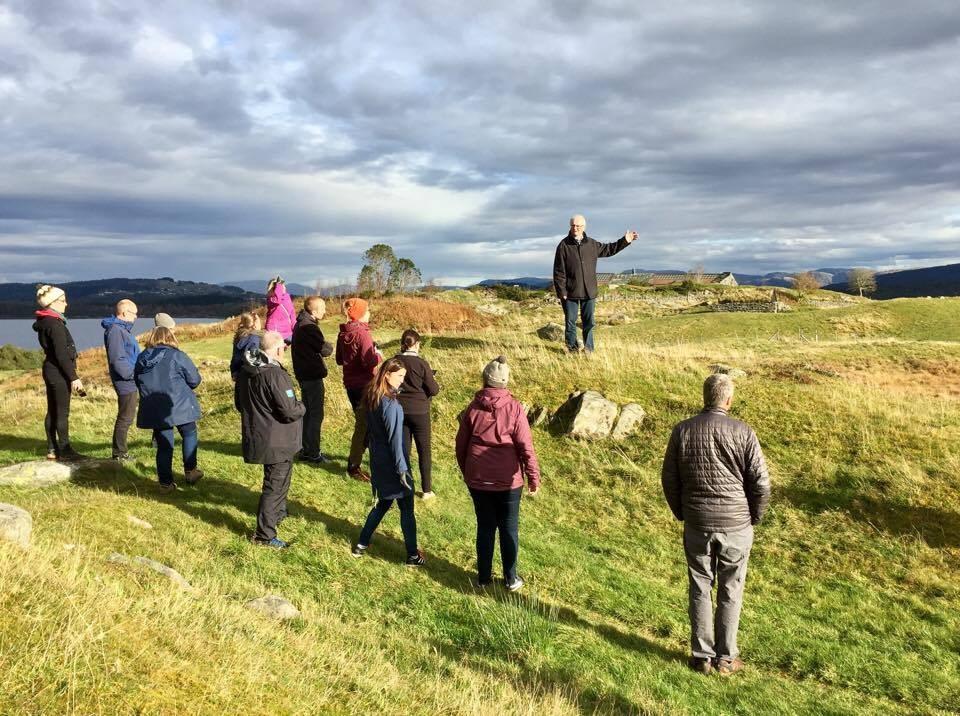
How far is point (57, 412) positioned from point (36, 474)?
112 centimetres

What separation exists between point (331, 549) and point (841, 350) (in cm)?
1522

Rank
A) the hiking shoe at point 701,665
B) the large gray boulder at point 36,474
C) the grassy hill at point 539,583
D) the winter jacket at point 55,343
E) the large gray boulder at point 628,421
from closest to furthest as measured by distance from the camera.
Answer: the grassy hill at point 539,583, the hiking shoe at point 701,665, the large gray boulder at point 36,474, the winter jacket at point 55,343, the large gray boulder at point 628,421

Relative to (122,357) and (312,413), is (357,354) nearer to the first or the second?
(312,413)

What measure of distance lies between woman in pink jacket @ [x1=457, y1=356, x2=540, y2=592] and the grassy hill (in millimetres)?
777

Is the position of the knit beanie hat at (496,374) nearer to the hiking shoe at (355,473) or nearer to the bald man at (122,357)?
the hiking shoe at (355,473)

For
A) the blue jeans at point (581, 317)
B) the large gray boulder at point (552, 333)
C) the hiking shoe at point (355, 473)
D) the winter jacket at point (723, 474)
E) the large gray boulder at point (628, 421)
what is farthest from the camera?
the large gray boulder at point (552, 333)

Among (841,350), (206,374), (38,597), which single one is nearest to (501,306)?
(206,374)

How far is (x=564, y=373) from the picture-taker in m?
13.0

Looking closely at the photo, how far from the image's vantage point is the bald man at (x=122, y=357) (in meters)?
8.82

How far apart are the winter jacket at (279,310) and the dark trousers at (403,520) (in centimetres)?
435

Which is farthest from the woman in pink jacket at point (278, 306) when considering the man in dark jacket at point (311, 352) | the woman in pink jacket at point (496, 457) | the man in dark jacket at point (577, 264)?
the man in dark jacket at point (577, 264)

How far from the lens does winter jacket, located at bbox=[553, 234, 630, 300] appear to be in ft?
41.5

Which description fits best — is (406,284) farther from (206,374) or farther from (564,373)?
(564,373)

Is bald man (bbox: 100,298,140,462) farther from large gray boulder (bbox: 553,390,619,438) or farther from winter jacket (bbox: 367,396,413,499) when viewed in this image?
large gray boulder (bbox: 553,390,619,438)
